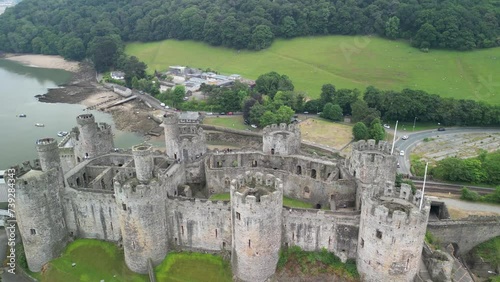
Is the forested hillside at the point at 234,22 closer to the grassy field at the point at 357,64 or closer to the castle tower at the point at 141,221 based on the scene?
the grassy field at the point at 357,64

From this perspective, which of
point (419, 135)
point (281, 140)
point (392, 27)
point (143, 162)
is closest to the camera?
point (143, 162)

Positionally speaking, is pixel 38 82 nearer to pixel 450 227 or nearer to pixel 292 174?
pixel 292 174

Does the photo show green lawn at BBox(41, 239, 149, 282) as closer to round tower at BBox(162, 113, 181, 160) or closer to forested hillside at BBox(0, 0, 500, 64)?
round tower at BBox(162, 113, 181, 160)

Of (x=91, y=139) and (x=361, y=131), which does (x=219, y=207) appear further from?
(x=361, y=131)

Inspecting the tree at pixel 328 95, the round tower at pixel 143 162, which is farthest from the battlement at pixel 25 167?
the tree at pixel 328 95

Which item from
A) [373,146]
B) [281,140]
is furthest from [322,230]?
[281,140]

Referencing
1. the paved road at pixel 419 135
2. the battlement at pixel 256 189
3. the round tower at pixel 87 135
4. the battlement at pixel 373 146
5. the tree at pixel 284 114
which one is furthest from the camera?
the tree at pixel 284 114
